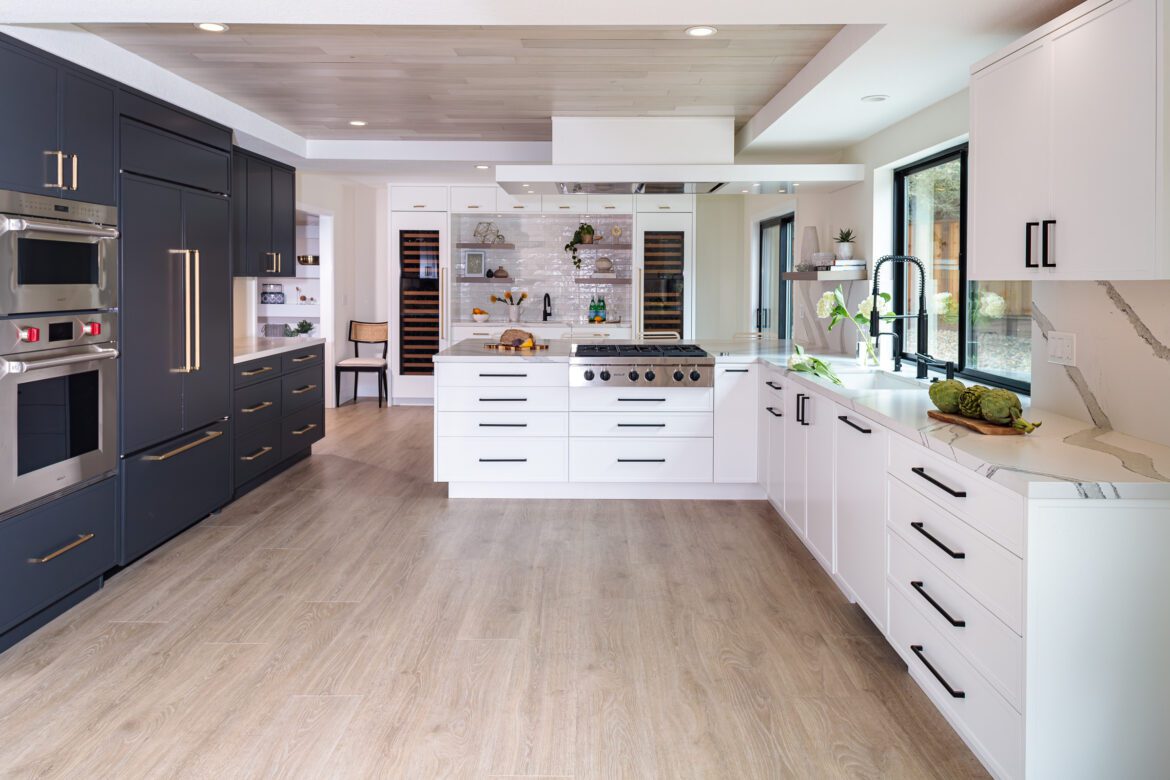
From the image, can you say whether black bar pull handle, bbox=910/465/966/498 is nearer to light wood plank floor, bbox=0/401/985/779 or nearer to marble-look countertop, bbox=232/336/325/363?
light wood plank floor, bbox=0/401/985/779

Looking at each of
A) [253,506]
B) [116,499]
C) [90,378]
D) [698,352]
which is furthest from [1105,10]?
[253,506]

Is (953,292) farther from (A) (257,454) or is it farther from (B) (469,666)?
(A) (257,454)

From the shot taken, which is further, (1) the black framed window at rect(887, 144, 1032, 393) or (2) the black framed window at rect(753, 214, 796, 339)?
(2) the black framed window at rect(753, 214, 796, 339)

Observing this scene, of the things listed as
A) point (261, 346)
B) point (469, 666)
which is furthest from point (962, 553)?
point (261, 346)

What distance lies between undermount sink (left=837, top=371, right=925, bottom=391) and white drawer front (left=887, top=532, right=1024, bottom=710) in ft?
3.64

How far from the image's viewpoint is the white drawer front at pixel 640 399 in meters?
4.87

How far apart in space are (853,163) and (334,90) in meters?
3.07

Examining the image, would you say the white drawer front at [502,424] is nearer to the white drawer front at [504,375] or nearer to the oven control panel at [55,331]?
the white drawer front at [504,375]

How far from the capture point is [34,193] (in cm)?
289

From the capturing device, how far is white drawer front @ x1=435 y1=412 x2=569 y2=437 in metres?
4.88

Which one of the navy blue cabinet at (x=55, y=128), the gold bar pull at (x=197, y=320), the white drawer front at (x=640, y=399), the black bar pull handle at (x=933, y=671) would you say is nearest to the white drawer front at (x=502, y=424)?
the white drawer front at (x=640, y=399)

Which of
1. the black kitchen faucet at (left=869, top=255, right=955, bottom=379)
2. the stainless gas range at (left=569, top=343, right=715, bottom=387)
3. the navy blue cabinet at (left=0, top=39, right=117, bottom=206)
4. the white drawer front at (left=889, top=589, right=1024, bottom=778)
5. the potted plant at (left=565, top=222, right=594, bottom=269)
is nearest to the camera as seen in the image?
the white drawer front at (left=889, top=589, right=1024, bottom=778)

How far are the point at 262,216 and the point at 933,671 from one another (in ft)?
15.3

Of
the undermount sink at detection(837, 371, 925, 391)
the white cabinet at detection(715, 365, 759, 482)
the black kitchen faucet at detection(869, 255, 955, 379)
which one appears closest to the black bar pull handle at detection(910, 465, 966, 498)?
the black kitchen faucet at detection(869, 255, 955, 379)
